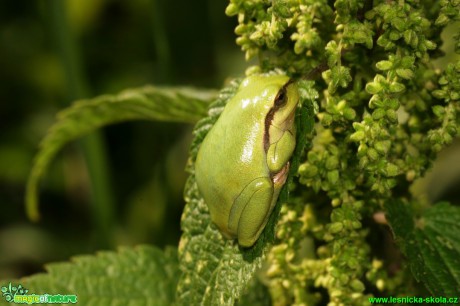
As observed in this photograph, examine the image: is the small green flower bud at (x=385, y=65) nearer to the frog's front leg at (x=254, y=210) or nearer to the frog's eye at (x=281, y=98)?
the frog's eye at (x=281, y=98)

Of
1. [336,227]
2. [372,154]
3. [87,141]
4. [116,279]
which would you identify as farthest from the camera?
[87,141]

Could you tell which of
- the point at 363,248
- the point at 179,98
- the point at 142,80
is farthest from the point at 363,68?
the point at 142,80

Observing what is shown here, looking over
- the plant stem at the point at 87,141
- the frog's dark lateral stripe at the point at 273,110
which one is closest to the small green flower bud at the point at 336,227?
the frog's dark lateral stripe at the point at 273,110

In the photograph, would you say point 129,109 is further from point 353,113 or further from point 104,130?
point 104,130

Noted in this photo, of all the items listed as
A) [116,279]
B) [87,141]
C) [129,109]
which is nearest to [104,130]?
[87,141]

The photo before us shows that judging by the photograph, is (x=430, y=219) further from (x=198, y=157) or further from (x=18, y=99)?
(x=18, y=99)

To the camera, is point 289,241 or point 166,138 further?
point 166,138
